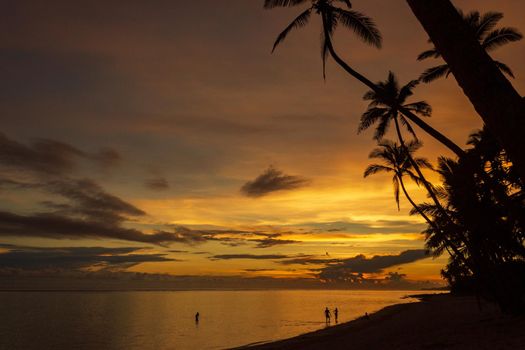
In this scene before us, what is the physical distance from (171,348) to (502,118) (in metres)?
43.1

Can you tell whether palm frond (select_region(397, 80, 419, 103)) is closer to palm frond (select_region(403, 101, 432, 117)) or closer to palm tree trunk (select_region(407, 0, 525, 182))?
palm frond (select_region(403, 101, 432, 117))

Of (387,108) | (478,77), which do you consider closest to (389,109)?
(387,108)

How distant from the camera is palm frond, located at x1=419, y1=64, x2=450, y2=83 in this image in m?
22.4

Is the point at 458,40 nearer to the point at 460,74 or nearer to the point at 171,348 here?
the point at 460,74

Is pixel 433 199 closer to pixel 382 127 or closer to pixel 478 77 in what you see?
pixel 382 127

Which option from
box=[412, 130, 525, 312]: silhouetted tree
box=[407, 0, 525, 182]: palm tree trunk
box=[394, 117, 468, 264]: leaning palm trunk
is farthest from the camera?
box=[394, 117, 468, 264]: leaning palm trunk

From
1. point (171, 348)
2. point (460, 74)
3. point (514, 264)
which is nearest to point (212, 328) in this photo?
point (171, 348)

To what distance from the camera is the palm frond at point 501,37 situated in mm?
20719

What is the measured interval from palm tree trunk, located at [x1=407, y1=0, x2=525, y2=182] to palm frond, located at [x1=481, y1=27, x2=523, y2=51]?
69.1 ft

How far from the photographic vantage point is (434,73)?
22.5m

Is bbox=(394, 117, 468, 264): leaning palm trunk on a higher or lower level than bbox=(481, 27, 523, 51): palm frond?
lower

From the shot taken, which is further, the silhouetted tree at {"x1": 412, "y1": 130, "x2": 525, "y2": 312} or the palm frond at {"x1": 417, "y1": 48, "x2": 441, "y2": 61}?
the palm frond at {"x1": 417, "y1": 48, "x2": 441, "y2": 61}

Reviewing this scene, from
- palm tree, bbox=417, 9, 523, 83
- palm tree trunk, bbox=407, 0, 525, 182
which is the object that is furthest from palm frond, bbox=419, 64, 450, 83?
palm tree trunk, bbox=407, 0, 525, 182

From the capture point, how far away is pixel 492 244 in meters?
21.2
